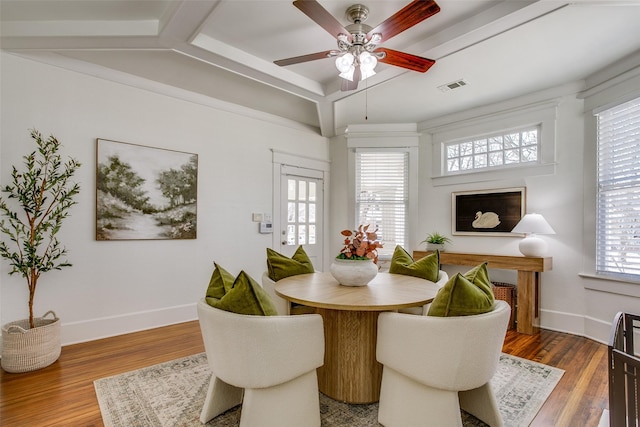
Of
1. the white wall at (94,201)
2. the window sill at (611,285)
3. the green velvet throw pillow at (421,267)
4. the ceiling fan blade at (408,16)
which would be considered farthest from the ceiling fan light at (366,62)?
the window sill at (611,285)

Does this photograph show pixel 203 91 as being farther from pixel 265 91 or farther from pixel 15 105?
pixel 15 105

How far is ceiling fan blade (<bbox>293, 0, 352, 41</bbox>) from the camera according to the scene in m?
1.78

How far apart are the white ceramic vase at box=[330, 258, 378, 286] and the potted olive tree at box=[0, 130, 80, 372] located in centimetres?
240

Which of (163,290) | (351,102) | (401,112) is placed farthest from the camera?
(401,112)

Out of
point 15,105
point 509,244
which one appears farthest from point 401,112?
point 15,105

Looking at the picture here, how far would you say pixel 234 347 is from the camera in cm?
147

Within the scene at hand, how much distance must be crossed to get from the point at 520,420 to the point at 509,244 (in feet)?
8.02

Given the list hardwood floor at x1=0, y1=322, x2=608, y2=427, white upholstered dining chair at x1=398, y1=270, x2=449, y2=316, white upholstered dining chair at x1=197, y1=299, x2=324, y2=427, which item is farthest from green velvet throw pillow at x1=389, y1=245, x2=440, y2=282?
white upholstered dining chair at x1=197, y1=299, x2=324, y2=427

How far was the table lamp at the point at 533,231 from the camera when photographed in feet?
10.7

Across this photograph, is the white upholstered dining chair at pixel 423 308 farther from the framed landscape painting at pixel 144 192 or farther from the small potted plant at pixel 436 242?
the framed landscape painting at pixel 144 192

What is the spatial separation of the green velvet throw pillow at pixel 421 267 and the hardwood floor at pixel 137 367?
1.07 m

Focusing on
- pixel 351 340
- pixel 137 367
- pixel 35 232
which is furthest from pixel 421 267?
pixel 35 232

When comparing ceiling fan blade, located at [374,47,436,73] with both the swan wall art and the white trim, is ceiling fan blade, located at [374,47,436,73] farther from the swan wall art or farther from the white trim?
the white trim

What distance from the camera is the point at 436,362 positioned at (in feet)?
4.79
